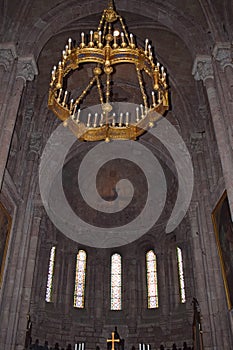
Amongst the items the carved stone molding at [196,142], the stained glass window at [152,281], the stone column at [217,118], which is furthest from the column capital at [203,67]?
the stained glass window at [152,281]

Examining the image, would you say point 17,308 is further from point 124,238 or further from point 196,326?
point 124,238

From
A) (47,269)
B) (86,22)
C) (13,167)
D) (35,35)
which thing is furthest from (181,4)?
(47,269)

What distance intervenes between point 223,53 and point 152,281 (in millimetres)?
13802

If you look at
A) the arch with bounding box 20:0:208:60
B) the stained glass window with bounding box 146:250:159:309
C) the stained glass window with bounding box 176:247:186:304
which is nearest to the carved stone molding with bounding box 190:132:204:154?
the arch with bounding box 20:0:208:60

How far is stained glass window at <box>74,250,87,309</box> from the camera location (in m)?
21.5

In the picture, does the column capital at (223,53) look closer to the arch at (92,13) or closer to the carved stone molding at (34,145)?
the arch at (92,13)

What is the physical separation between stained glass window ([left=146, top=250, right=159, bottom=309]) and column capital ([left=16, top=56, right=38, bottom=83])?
13357 mm

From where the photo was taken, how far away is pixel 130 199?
2425 cm

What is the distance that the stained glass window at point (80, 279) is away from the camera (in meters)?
21.5

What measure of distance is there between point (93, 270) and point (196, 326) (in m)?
9.22

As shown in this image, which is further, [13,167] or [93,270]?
[93,270]

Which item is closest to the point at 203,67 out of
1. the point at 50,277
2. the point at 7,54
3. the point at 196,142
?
the point at 196,142

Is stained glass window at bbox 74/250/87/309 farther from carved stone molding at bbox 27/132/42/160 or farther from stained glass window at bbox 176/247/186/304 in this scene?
carved stone molding at bbox 27/132/42/160

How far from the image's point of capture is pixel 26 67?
12906 millimetres
